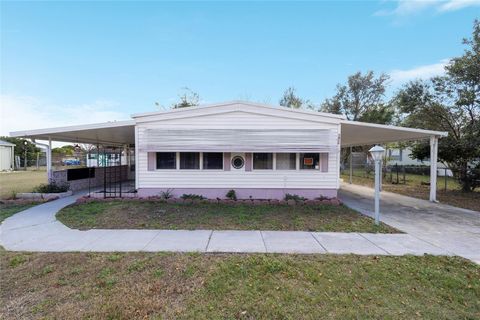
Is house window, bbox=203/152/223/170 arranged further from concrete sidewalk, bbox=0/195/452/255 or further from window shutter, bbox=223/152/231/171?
concrete sidewalk, bbox=0/195/452/255

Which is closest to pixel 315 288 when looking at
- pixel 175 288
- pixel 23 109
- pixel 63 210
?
pixel 175 288

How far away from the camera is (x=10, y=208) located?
Answer: 7.66m

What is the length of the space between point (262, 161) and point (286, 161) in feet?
2.90

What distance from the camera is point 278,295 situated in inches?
117

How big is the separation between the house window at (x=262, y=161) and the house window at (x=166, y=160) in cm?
294

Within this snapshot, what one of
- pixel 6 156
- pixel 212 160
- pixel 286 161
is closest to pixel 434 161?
pixel 286 161

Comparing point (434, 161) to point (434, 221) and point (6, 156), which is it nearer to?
point (434, 221)

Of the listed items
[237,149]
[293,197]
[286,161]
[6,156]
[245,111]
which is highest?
[245,111]

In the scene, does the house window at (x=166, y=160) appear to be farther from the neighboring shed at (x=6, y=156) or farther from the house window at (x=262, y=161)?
the neighboring shed at (x=6, y=156)

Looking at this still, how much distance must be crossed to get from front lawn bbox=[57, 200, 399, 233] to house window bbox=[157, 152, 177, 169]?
1.42 metres

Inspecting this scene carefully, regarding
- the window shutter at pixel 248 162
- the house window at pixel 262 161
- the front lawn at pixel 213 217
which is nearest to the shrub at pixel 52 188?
the front lawn at pixel 213 217

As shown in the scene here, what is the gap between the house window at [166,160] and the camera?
8.91m

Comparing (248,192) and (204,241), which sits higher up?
(248,192)

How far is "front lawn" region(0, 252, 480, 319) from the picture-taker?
105 inches
